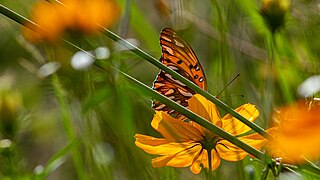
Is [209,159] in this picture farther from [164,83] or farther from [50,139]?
[50,139]

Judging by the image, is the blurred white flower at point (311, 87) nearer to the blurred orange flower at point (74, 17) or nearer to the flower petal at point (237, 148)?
the flower petal at point (237, 148)

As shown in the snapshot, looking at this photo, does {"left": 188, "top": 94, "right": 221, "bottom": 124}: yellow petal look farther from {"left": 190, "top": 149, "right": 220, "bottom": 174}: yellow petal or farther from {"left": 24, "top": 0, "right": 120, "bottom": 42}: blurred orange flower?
{"left": 24, "top": 0, "right": 120, "bottom": 42}: blurred orange flower

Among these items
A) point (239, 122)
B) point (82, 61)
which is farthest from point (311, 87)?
point (82, 61)

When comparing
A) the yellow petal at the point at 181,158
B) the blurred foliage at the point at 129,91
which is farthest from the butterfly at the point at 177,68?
the yellow petal at the point at 181,158

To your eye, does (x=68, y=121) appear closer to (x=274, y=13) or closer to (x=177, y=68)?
(x=177, y=68)

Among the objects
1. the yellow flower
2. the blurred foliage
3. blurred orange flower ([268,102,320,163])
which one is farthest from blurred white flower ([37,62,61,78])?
blurred orange flower ([268,102,320,163])

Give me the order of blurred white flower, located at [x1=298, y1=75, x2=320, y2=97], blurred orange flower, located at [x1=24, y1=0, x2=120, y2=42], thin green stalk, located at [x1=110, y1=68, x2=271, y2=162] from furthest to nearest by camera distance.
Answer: blurred orange flower, located at [x1=24, y1=0, x2=120, y2=42]
blurred white flower, located at [x1=298, y1=75, x2=320, y2=97]
thin green stalk, located at [x1=110, y1=68, x2=271, y2=162]
